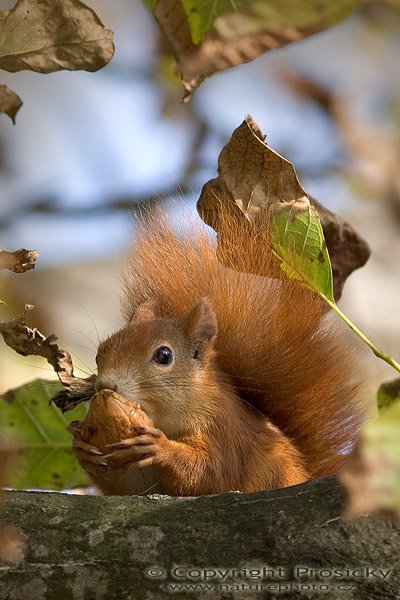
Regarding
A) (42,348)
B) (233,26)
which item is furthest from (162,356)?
(233,26)

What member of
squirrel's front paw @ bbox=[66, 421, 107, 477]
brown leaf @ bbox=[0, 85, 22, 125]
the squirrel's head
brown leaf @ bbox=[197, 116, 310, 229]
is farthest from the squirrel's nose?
brown leaf @ bbox=[0, 85, 22, 125]

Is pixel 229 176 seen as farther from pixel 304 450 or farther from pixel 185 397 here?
pixel 304 450

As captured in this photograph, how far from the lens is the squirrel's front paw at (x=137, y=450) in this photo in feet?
5.80

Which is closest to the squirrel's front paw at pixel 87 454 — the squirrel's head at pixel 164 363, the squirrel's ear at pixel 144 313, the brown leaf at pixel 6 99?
the squirrel's head at pixel 164 363

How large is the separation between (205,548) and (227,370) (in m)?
0.96

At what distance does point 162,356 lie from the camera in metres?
2.12

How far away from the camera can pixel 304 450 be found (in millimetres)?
2180

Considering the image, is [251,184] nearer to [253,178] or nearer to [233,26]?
[253,178]

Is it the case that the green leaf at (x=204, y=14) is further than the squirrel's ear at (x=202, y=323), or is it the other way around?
the squirrel's ear at (x=202, y=323)

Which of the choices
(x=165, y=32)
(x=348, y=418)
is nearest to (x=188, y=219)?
(x=348, y=418)

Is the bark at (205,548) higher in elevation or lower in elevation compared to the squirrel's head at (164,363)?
higher

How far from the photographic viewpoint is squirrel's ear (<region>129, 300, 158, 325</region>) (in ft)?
7.27

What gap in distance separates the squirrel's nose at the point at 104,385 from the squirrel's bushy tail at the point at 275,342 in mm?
357

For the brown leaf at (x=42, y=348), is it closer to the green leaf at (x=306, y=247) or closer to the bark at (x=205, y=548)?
the bark at (x=205, y=548)
